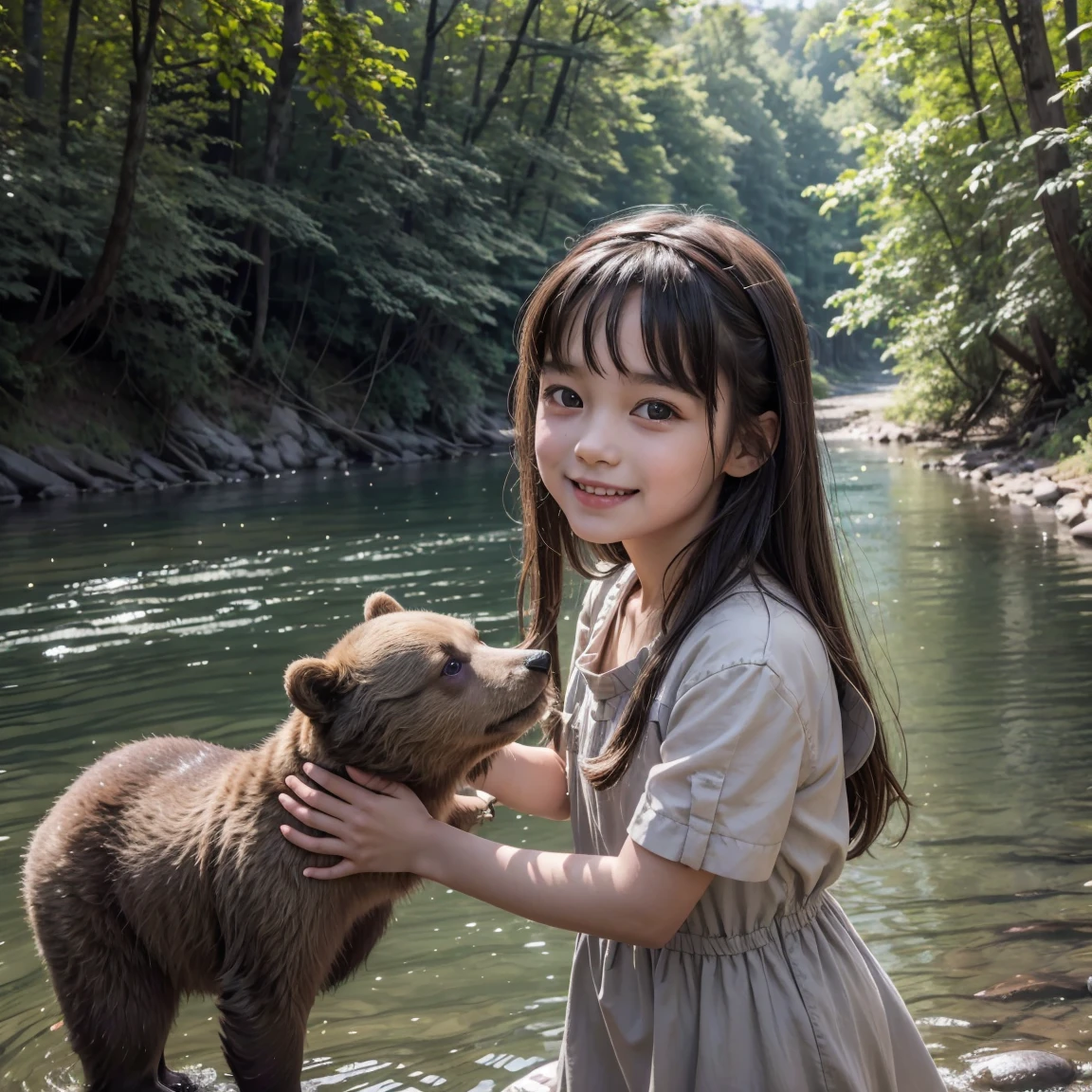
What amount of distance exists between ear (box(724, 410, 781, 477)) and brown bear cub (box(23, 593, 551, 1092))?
742mm

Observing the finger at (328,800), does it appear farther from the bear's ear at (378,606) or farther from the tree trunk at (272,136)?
the tree trunk at (272,136)

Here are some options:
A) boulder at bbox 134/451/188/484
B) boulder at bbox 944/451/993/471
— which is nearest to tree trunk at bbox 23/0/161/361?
boulder at bbox 134/451/188/484

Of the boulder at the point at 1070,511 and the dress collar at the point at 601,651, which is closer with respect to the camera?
the dress collar at the point at 601,651

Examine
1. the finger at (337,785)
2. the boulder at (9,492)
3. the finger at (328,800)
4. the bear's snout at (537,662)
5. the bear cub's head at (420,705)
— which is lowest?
the boulder at (9,492)

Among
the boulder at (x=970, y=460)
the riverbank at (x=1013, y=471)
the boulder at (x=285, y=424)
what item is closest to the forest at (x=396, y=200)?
the boulder at (x=285, y=424)

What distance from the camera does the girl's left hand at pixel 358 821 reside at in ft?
9.07

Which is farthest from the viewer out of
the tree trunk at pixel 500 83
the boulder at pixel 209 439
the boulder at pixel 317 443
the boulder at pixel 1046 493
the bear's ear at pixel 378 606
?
the tree trunk at pixel 500 83

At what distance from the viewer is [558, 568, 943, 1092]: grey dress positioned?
7.31 ft

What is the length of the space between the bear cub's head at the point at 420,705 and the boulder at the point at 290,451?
23406 mm

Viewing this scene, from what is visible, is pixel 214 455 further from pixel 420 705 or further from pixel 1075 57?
pixel 420 705

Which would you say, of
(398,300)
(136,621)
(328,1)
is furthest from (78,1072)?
(398,300)

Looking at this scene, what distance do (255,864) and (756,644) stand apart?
1566 mm

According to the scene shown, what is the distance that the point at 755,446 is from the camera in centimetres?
264

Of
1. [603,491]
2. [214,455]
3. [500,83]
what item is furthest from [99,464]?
[603,491]
